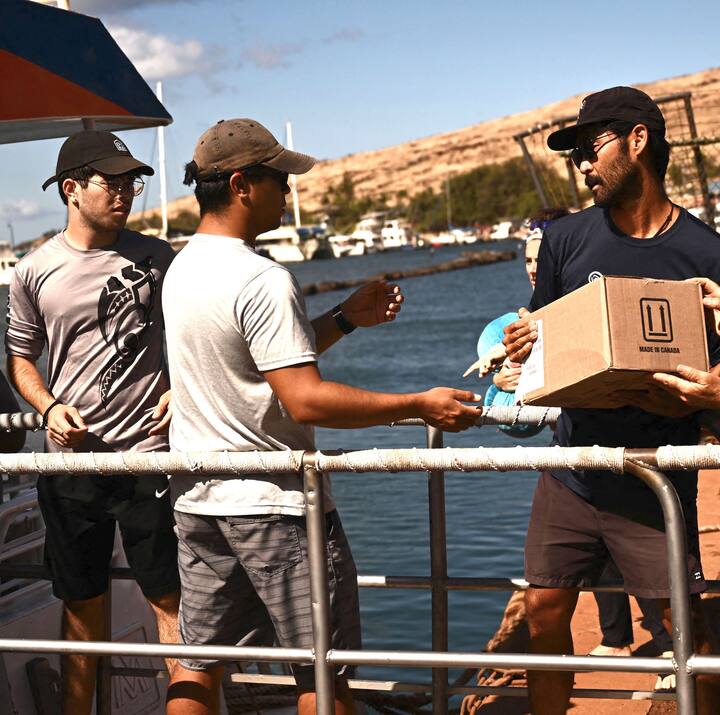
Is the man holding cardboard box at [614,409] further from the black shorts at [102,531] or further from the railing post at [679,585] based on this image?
the black shorts at [102,531]

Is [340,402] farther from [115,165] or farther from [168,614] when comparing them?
[115,165]

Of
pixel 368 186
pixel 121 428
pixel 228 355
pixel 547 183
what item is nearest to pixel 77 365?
pixel 121 428

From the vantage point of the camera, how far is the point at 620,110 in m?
3.17

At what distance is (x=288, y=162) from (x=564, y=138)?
2.87 feet

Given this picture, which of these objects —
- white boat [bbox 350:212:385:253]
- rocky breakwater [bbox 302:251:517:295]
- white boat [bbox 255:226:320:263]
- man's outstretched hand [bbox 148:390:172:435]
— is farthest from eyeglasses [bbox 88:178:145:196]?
white boat [bbox 350:212:385:253]

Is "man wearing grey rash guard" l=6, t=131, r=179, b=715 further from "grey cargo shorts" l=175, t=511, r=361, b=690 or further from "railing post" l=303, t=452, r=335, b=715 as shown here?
"railing post" l=303, t=452, r=335, b=715

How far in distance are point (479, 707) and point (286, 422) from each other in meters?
2.14

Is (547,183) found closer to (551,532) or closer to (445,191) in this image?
(551,532)

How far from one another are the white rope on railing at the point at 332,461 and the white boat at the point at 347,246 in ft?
527

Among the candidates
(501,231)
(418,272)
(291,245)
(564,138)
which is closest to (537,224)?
(564,138)

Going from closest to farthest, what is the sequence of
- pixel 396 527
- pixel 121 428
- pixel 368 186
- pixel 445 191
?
1. pixel 121 428
2. pixel 396 527
3. pixel 445 191
4. pixel 368 186

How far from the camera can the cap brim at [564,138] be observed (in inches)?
129

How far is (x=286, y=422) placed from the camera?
294cm

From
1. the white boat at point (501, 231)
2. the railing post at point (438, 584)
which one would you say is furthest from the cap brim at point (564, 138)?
the white boat at point (501, 231)
